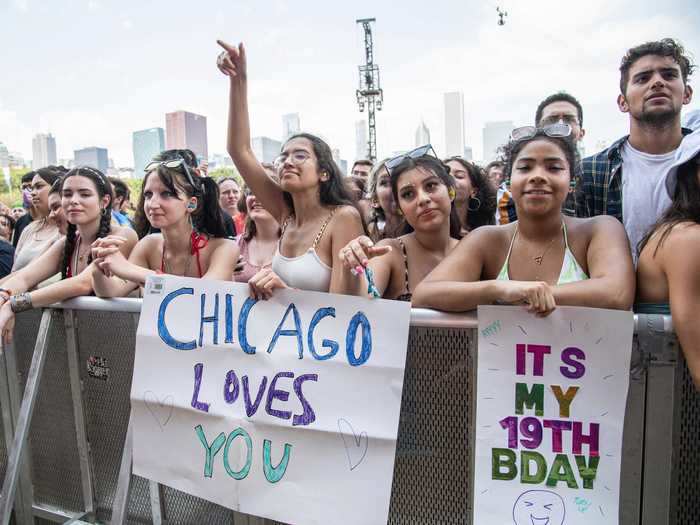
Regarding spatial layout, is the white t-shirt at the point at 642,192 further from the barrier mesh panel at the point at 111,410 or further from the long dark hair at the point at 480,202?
the barrier mesh panel at the point at 111,410

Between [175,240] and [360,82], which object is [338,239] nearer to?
[175,240]

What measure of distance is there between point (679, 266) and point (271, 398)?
1.42m

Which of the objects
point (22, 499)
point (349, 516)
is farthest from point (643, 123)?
point (22, 499)

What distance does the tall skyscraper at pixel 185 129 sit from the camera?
2908 cm

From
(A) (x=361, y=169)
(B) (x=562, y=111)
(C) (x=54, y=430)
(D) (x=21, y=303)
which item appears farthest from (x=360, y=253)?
(A) (x=361, y=169)

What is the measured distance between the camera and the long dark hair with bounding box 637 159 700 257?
5.78 feet

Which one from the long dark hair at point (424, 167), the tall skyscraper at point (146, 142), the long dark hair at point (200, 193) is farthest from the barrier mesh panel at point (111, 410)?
the tall skyscraper at point (146, 142)

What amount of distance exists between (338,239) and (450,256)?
0.58 meters

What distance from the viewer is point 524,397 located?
1701 mm

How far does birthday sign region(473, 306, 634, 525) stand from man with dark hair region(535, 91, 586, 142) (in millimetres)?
2130

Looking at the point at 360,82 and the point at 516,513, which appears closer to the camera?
the point at 516,513

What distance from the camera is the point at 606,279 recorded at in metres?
1.71

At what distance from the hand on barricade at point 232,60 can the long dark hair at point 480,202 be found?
1.72 metres

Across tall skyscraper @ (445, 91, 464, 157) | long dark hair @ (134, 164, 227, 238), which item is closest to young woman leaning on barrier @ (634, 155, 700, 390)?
long dark hair @ (134, 164, 227, 238)
